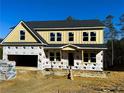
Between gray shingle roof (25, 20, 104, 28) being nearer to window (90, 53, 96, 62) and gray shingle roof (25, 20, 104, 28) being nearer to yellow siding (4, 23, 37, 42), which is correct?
yellow siding (4, 23, 37, 42)

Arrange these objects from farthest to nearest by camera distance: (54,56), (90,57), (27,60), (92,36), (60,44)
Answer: (27,60) → (54,56) → (60,44) → (92,36) → (90,57)

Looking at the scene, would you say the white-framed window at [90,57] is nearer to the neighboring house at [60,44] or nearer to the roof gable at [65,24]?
the neighboring house at [60,44]

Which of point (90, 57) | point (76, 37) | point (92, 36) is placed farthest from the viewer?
point (76, 37)

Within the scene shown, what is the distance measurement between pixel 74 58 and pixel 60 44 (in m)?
2.70

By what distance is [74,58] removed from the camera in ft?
111

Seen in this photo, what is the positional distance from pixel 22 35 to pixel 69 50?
263 inches

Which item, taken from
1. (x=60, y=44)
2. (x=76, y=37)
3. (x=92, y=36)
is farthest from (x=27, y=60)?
(x=92, y=36)

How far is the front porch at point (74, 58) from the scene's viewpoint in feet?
107

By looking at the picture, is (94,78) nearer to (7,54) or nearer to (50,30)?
(50,30)

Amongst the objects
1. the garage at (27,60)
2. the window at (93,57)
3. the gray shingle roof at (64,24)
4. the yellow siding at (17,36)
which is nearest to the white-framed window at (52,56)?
the yellow siding at (17,36)

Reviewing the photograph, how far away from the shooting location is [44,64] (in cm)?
3409

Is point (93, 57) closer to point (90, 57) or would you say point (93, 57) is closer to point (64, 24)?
point (90, 57)

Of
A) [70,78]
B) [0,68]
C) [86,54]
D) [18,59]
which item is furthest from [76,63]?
[0,68]

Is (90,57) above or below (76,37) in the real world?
below
